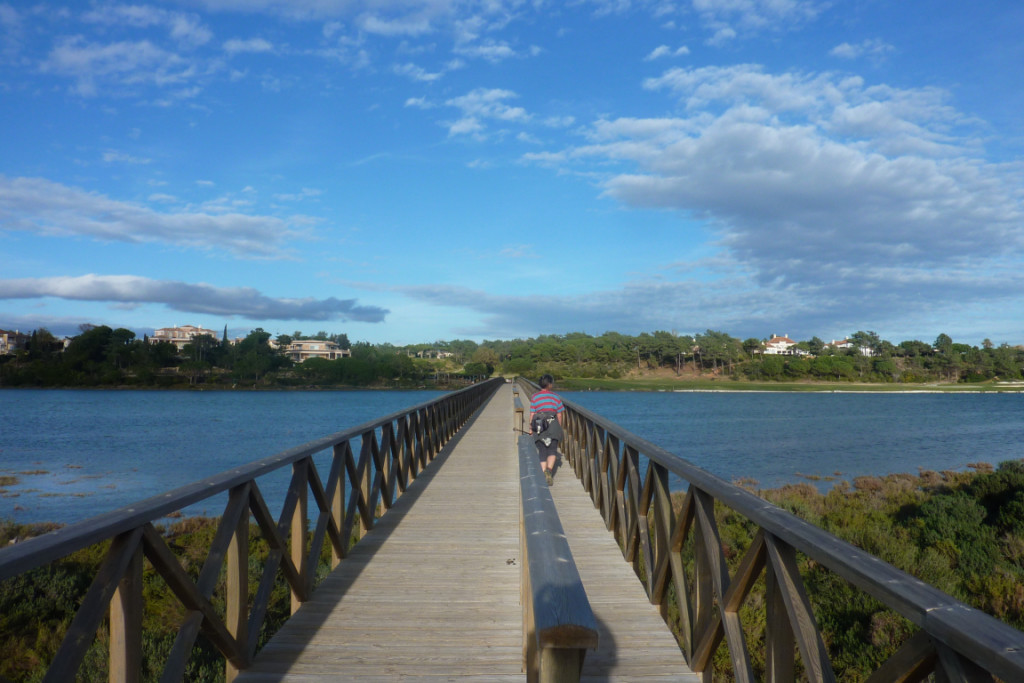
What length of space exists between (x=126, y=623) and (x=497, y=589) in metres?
2.56

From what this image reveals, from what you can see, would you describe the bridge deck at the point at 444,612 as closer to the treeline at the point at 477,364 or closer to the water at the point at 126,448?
the water at the point at 126,448

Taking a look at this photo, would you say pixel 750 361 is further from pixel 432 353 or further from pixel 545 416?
pixel 545 416

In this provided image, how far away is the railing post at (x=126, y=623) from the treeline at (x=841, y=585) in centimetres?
365

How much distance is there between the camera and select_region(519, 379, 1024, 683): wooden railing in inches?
53.7

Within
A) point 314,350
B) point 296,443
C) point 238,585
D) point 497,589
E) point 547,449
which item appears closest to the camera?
point 238,585

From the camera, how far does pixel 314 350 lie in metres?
154

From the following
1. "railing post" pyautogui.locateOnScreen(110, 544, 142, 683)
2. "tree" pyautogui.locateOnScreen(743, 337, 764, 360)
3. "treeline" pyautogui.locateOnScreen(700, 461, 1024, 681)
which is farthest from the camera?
"tree" pyautogui.locateOnScreen(743, 337, 764, 360)

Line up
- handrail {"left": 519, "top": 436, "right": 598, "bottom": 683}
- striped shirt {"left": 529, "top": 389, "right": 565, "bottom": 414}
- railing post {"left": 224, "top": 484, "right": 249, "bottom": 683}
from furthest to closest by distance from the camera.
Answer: striped shirt {"left": 529, "top": 389, "right": 565, "bottom": 414}
railing post {"left": 224, "top": 484, "right": 249, "bottom": 683}
handrail {"left": 519, "top": 436, "right": 598, "bottom": 683}

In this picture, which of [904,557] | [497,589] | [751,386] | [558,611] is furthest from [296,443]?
[751,386]

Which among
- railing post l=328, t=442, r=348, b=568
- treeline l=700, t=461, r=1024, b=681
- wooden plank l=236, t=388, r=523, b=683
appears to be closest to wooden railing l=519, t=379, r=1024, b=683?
wooden plank l=236, t=388, r=523, b=683

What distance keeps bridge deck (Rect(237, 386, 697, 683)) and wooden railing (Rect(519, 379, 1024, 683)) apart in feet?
1.01

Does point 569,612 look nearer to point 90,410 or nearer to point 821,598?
point 821,598

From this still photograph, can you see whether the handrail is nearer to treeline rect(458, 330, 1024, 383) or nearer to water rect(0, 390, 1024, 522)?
water rect(0, 390, 1024, 522)

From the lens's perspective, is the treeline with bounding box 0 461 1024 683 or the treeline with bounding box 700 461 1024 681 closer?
the treeline with bounding box 0 461 1024 683
